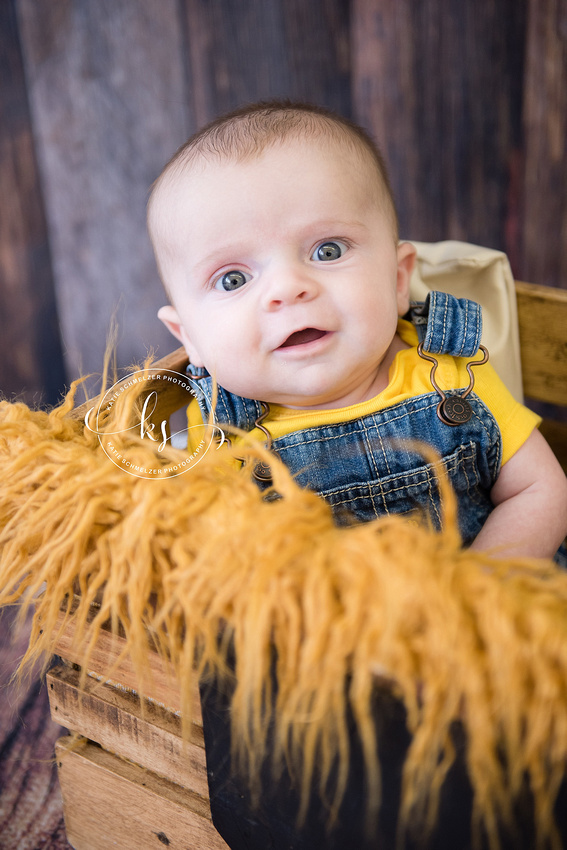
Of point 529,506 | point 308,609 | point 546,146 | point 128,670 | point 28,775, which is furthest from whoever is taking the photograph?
point 546,146

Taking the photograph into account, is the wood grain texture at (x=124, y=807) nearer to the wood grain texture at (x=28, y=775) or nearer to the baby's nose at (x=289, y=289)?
the wood grain texture at (x=28, y=775)

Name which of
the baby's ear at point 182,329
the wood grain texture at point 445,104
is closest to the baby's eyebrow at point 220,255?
the baby's ear at point 182,329

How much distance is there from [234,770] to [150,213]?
0.53 metres

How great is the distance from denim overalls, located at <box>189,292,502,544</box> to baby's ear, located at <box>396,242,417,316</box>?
0.34 feet

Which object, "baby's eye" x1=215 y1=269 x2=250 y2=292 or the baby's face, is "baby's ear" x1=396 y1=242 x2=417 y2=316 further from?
"baby's eye" x1=215 y1=269 x2=250 y2=292

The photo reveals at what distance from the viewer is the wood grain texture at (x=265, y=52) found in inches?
46.9

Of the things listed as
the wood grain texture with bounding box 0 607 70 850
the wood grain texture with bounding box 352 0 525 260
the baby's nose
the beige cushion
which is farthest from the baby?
the wood grain texture with bounding box 352 0 525 260

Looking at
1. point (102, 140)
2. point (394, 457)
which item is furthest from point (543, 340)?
point (102, 140)

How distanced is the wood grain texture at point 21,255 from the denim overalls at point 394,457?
2.36 feet

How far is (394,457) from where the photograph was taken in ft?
2.34

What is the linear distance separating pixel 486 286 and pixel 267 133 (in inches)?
17.1

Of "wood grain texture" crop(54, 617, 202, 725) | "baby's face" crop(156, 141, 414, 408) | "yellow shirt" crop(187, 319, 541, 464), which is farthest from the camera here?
"yellow shirt" crop(187, 319, 541, 464)

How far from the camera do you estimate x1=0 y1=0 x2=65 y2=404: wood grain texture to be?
1.18m

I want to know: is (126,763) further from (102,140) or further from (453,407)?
(102,140)
